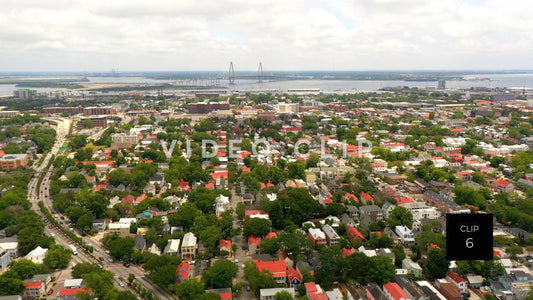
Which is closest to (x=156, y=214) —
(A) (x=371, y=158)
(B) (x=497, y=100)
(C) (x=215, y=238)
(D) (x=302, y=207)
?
(C) (x=215, y=238)

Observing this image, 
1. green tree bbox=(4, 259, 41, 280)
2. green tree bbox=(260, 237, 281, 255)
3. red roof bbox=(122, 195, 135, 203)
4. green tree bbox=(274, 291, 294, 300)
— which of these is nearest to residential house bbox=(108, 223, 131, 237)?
red roof bbox=(122, 195, 135, 203)

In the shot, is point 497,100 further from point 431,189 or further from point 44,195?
point 44,195

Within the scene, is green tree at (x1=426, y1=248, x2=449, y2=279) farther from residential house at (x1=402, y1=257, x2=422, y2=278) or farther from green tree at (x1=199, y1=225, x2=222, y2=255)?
green tree at (x1=199, y1=225, x2=222, y2=255)

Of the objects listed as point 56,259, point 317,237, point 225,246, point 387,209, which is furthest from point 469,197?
point 56,259

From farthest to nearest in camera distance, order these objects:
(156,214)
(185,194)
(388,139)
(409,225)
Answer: (388,139)
(185,194)
(156,214)
(409,225)

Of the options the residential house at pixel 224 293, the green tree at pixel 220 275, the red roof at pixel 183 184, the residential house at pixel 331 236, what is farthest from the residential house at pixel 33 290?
the red roof at pixel 183 184

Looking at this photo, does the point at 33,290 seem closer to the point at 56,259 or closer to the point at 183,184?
the point at 56,259

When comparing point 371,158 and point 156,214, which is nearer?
point 156,214
